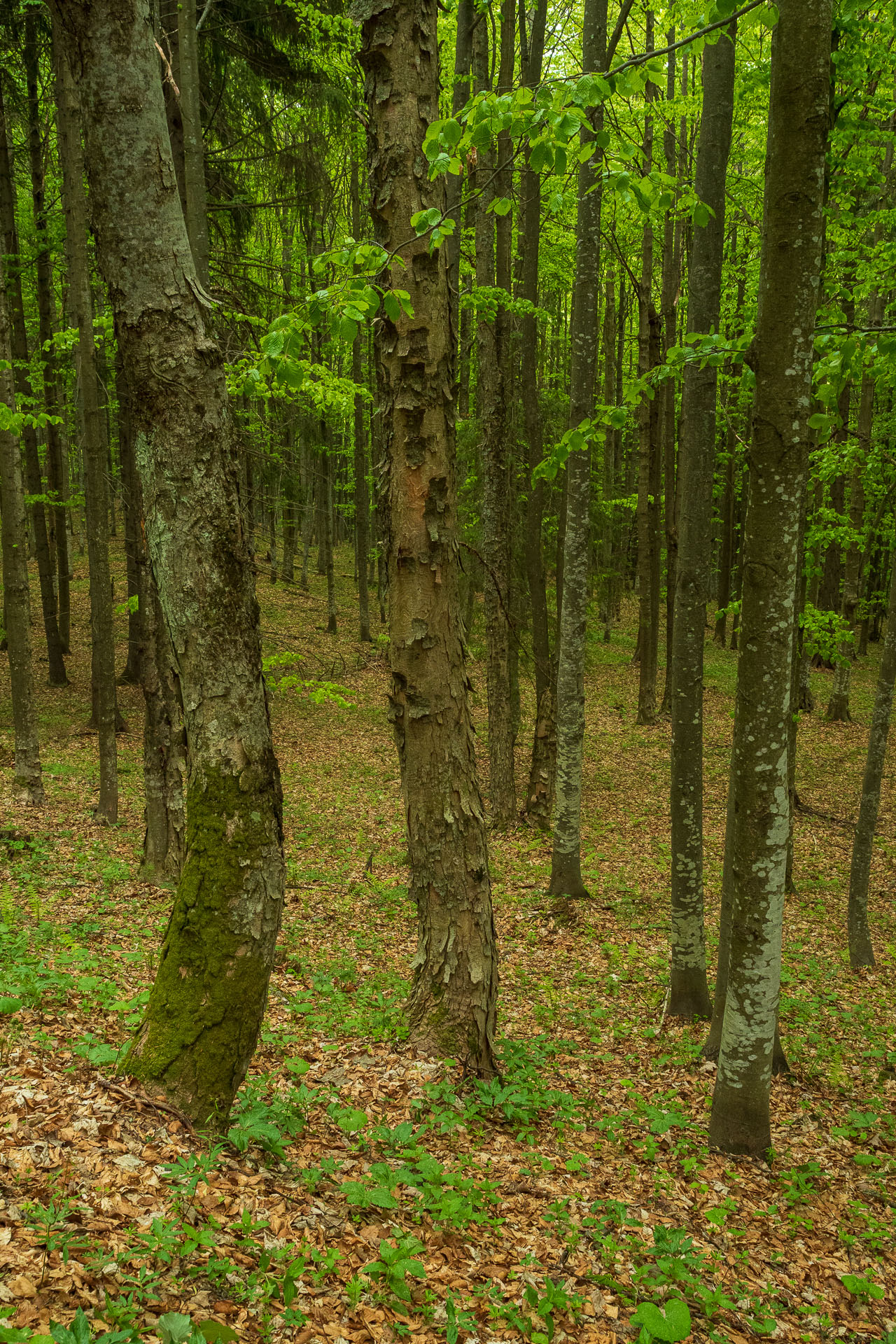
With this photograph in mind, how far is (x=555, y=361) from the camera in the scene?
31.7 meters

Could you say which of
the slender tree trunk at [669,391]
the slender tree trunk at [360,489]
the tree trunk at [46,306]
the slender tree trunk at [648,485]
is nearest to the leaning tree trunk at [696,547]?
the tree trunk at [46,306]

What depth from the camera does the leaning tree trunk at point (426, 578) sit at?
14.0 ft

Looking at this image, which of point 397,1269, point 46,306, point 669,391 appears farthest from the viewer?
point 669,391

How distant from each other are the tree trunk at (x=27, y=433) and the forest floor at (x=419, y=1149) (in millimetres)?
7402

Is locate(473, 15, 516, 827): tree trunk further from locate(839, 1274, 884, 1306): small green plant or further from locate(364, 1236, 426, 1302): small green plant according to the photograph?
locate(364, 1236, 426, 1302): small green plant

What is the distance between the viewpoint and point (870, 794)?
25.3 feet

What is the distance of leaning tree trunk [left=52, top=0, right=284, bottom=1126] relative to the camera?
3.12m

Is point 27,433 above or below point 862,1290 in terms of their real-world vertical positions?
above

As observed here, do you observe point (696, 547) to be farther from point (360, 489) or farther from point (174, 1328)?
point (360, 489)

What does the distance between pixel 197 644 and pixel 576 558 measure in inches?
229

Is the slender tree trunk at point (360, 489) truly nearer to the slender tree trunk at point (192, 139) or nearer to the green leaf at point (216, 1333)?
the slender tree trunk at point (192, 139)

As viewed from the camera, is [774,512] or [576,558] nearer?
[774,512]

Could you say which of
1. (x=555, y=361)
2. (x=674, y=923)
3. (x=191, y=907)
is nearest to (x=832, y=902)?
(x=674, y=923)

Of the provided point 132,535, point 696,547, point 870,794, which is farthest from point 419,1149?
point 132,535
